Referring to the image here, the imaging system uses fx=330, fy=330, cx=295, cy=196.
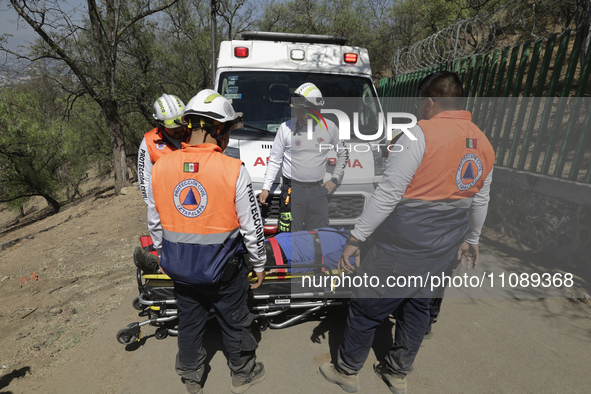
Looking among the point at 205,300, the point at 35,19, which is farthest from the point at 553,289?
the point at 35,19

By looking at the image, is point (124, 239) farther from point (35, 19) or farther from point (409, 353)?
point (35, 19)

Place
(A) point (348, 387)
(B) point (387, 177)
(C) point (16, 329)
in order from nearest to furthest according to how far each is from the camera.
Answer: (B) point (387, 177) < (A) point (348, 387) < (C) point (16, 329)

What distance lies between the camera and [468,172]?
2.16m

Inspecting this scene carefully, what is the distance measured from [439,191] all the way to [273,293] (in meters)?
1.68

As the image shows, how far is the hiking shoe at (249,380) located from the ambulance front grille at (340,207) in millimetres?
1697

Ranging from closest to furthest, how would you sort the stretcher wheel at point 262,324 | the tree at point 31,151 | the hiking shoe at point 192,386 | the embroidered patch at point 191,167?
the embroidered patch at point 191,167
the hiking shoe at point 192,386
the stretcher wheel at point 262,324
the tree at point 31,151

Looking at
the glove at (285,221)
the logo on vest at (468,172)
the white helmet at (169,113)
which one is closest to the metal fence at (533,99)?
the logo on vest at (468,172)

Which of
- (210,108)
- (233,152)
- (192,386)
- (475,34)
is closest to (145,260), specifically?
(192,386)

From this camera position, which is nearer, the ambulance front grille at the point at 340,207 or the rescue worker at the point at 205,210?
the rescue worker at the point at 205,210

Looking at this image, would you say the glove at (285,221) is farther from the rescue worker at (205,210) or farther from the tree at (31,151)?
the tree at (31,151)

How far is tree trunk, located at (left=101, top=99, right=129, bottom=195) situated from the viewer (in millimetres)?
11102

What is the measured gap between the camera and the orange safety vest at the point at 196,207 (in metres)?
2.05

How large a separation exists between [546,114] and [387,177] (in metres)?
4.27

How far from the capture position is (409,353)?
256 centimetres
